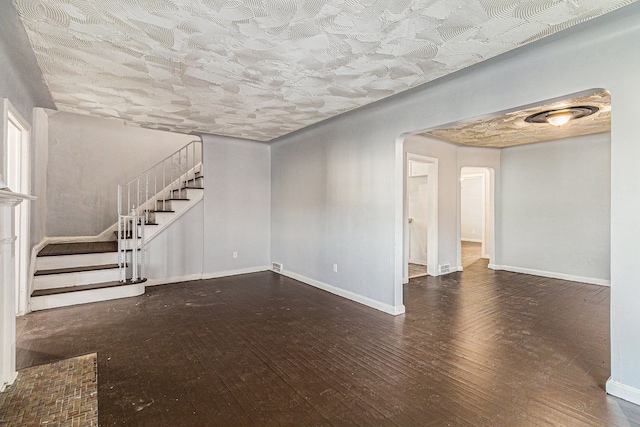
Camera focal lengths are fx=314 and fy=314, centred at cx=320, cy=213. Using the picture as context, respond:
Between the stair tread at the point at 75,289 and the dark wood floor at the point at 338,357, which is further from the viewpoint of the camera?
the stair tread at the point at 75,289

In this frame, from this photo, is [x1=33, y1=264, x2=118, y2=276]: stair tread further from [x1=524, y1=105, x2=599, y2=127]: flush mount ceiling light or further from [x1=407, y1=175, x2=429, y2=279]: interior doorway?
[x1=524, y1=105, x2=599, y2=127]: flush mount ceiling light

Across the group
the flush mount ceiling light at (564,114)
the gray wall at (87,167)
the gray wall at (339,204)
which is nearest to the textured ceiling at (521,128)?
the flush mount ceiling light at (564,114)

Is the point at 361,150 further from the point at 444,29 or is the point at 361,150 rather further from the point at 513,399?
the point at 513,399

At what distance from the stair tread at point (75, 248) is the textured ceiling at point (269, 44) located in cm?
222

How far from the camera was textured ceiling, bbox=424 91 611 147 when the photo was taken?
381 centimetres

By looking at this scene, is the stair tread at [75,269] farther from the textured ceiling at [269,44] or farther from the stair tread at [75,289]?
the textured ceiling at [269,44]

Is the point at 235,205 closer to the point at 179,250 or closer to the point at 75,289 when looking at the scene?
the point at 179,250

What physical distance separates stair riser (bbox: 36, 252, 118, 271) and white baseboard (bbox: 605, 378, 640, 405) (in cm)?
595

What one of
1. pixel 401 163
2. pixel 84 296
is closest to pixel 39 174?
pixel 84 296

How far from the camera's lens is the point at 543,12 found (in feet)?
6.61

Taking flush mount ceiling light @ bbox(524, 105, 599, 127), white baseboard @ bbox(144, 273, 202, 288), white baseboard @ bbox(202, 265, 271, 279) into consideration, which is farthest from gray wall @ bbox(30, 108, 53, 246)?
flush mount ceiling light @ bbox(524, 105, 599, 127)

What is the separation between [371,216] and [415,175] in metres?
3.94

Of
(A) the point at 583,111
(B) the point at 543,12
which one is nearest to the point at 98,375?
(B) the point at 543,12

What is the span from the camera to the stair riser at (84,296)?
157 inches
